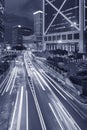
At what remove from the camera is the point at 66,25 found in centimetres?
16612

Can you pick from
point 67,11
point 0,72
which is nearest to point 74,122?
point 0,72

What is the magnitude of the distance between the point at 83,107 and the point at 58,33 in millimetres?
153092

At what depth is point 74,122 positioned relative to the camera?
21.7m

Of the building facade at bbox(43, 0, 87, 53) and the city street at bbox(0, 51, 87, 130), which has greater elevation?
the building facade at bbox(43, 0, 87, 53)

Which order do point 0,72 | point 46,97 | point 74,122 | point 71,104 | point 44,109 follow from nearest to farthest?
point 74,122
point 44,109
point 71,104
point 46,97
point 0,72

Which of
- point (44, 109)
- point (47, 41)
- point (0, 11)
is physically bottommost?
point (44, 109)

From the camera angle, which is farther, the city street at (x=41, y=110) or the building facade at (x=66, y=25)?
the building facade at (x=66, y=25)

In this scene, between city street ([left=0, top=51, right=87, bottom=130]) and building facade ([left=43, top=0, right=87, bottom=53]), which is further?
building facade ([left=43, top=0, right=87, bottom=53])

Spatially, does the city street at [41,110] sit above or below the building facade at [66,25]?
below

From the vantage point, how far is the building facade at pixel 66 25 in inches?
5837

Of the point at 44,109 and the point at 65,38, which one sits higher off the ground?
the point at 65,38

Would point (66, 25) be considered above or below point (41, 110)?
above

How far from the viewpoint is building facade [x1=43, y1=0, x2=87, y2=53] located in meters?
148

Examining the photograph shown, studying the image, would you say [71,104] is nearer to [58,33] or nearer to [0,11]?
[0,11]
